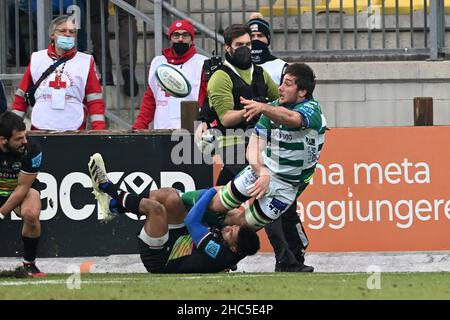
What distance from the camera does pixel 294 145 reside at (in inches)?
518

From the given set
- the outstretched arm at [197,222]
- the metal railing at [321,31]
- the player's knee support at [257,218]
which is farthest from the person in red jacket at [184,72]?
the player's knee support at [257,218]

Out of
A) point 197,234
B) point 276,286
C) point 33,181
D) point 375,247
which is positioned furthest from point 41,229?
point 276,286

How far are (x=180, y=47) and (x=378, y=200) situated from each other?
2.41 meters

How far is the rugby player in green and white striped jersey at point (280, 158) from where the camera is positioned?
43.2ft

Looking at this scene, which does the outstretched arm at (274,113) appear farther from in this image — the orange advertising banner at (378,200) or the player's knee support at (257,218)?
the orange advertising banner at (378,200)

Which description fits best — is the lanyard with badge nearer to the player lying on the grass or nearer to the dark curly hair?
the player lying on the grass

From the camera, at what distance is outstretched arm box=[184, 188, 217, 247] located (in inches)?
514

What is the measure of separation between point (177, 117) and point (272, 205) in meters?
2.23

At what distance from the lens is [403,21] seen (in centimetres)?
1630

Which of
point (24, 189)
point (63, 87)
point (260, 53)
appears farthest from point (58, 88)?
point (260, 53)

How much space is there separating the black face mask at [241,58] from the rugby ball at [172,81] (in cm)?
107

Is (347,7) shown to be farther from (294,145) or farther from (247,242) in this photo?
(247,242)
